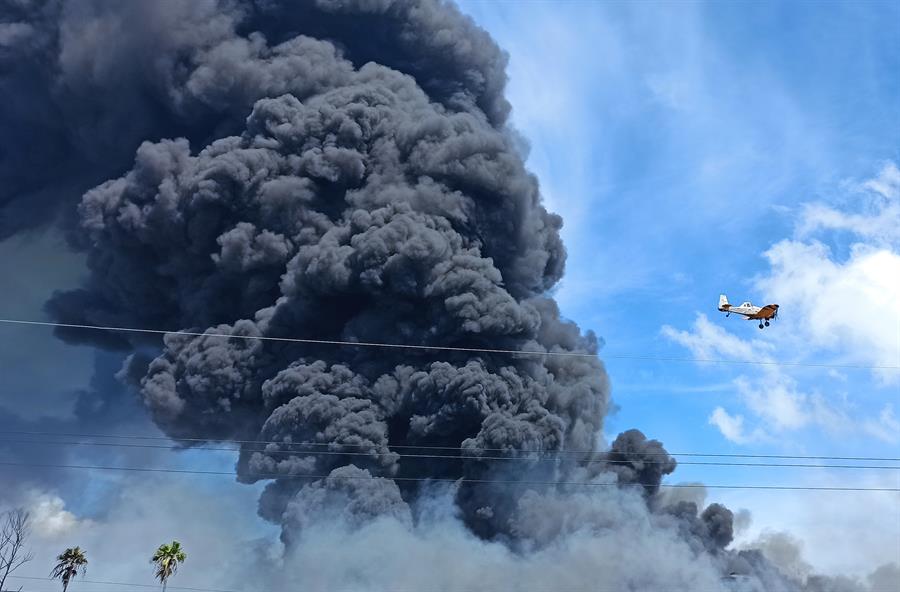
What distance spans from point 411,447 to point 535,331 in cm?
1179

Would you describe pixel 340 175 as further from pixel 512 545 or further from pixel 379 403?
pixel 512 545

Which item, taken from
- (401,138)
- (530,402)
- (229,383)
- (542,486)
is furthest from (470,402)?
→ (401,138)

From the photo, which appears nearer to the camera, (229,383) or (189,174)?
(229,383)

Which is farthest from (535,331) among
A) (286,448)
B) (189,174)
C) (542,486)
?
(189,174)

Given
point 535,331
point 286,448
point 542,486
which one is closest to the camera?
point 286,448

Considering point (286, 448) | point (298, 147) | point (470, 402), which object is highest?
point (298, 147)

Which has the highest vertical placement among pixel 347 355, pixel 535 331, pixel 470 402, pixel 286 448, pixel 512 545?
pixel 535 331

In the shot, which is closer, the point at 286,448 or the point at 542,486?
the point at 286,448

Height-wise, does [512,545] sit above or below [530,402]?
below

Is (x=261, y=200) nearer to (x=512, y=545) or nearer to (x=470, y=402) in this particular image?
(x=470, y=402)

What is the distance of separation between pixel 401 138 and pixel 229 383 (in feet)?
67.8

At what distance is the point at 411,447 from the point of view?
173 ft

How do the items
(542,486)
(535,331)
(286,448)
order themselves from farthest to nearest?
(535,331)
(542,486)
(286,448)

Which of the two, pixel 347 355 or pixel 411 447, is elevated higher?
pixel 347 355
